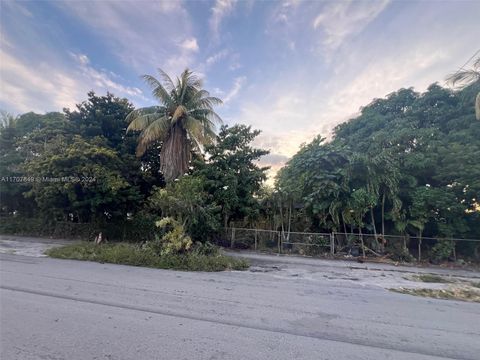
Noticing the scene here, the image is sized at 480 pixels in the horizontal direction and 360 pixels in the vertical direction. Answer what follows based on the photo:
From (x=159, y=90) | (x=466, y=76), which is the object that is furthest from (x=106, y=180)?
(x=466, y=76)

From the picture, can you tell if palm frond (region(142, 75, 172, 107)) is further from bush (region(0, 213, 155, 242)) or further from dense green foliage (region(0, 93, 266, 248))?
bush (region(0, 213, 155, 242))

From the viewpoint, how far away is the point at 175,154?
13742mm

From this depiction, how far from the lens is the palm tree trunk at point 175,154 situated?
44.8ft

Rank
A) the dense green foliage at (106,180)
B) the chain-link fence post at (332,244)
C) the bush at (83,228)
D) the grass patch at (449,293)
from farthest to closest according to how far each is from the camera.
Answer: the bush at (83,228), the dense green foliage at (106,180), the chain-link fence post at (332,244), the grass patch at (449,293)

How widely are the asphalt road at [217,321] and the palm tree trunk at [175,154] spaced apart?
7.58 m

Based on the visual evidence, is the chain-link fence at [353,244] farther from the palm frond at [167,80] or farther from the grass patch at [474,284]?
the palm frond at [167,80]

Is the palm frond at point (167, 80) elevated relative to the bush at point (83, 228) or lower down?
elevated

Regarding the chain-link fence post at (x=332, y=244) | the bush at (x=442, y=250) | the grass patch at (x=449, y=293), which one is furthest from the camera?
the chain-link fence post at (x=332, y=244)

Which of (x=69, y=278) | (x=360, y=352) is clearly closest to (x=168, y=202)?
(x=69, y=278)

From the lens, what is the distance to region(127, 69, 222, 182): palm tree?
13.6 metres

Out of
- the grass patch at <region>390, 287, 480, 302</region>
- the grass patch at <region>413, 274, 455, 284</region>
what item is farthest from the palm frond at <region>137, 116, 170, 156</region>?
the grass patch at <region>413, 274, 455, 284</region>

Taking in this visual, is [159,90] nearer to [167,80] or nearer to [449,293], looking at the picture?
[167,80]

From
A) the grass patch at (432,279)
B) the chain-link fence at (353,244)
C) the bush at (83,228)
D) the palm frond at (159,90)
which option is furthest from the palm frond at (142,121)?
the grass patch at (432,279)

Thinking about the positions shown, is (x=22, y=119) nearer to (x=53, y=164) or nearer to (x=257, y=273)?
(x=53, y=164)
